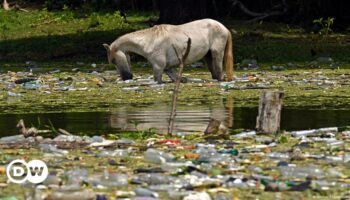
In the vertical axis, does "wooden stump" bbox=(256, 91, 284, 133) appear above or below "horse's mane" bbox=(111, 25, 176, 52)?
below

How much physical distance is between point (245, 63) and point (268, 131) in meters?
11.7

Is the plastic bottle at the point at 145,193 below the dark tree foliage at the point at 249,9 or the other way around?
below

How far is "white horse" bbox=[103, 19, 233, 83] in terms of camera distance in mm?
18156

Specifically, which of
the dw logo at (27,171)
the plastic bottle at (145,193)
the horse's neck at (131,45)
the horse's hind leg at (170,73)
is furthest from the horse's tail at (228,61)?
the plastic bottle at (145,193)

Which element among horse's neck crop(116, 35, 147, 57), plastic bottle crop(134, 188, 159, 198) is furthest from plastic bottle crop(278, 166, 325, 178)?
horse's neck crop(116, 35, 147, 57)

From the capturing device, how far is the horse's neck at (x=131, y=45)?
18219 millimetres

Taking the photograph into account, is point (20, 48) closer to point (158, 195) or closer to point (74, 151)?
point (74, 151)

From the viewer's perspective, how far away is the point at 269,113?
1027 centimetres

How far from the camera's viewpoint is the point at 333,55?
2272 centimetres

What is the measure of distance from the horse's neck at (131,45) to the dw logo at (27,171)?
1003 centimetres

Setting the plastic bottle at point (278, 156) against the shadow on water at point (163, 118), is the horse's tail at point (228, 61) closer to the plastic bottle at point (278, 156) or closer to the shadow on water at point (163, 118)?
the shadow on water at point (163, 118)

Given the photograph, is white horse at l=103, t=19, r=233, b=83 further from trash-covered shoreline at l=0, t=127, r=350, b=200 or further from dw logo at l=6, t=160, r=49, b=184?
dw logo at l=6, t=160, r=49, b=184

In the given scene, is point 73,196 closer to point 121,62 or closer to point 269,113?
point 269,113

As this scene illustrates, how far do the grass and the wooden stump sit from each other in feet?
38.9
